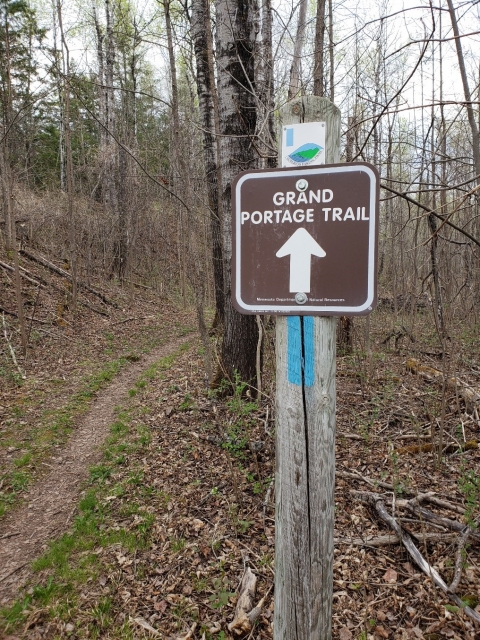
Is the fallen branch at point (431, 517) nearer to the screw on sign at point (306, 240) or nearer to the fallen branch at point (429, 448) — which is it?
the fallen branch at point (429, 448)

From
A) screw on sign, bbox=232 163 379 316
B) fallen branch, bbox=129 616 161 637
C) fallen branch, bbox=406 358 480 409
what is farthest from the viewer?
fallen branch, bbox=406 358 480 409

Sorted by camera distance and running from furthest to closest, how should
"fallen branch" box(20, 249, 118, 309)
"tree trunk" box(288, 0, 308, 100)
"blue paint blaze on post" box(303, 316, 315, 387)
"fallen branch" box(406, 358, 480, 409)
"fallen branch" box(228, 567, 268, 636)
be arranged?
1. "fallen branch" box(20, 249, 118, 309)
2. "fallen branch" box(406, 358, 480, 409)
3. "tree trunk" box(288, 0, 308, 100)
4. "fallen branch" box(228, 567, 268, 636)
5. "blue paint blaze on post" box(303, 316, 315, 387)

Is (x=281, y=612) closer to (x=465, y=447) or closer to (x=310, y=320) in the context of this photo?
(x=310, y=320)

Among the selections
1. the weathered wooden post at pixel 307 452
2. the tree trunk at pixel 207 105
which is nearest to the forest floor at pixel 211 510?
the weathered wooden post at pixel 307 452

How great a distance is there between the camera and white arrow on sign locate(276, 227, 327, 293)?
1426mm

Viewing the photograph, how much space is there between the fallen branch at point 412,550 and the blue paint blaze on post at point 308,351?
6.85ft

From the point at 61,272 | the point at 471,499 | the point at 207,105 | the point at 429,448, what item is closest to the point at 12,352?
the point at 61,272

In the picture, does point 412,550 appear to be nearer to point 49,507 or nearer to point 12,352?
point 49,507

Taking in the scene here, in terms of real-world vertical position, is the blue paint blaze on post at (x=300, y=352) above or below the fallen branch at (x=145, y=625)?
above

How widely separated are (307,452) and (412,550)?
6.58 ft

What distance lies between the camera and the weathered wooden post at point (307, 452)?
1.51 m

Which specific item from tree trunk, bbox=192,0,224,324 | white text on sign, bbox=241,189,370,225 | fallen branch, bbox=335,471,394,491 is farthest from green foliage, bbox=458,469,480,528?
tree trunk, bbox=192,0,224,324

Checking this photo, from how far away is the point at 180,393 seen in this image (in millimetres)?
6902

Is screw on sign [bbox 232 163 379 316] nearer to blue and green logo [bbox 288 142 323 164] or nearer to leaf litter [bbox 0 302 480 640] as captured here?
blue and green logo [bbox 288 142 323 164]
